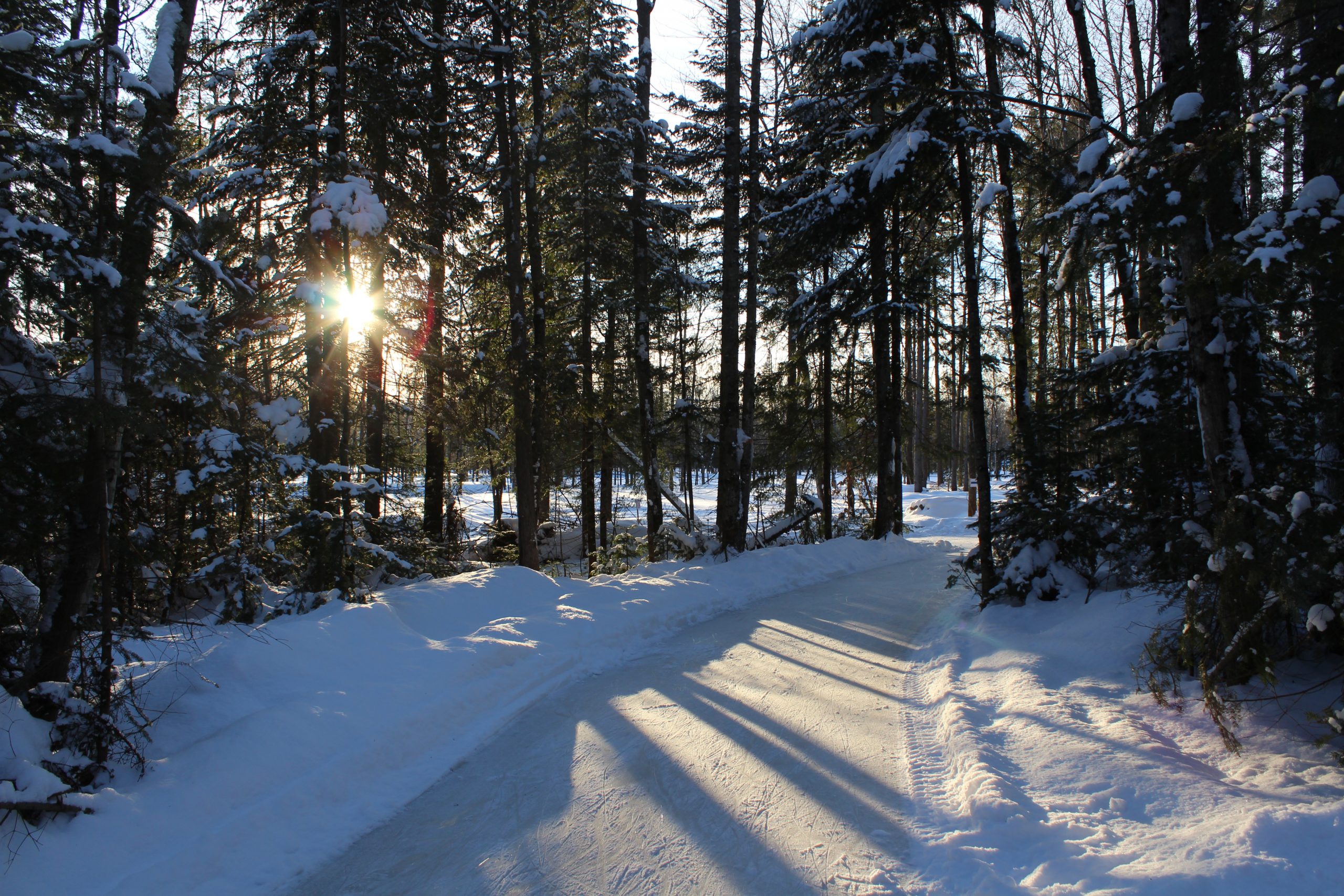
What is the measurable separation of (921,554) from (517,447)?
33.8 ft

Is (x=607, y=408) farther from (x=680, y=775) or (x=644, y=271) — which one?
(x=680, y=775)

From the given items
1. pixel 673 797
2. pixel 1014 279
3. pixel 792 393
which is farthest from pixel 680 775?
pixel 792 393

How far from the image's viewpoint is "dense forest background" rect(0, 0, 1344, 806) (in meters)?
4.00

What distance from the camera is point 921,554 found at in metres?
15.8

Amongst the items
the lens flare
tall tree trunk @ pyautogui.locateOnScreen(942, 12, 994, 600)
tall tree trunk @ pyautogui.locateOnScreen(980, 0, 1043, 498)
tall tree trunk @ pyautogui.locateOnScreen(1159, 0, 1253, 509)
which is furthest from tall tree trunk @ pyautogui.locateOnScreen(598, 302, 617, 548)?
tall tree trunk @ pyautogui.locateOnScreen(1159, 0, 1253, 509)

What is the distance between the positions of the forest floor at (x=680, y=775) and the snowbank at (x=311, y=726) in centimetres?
2

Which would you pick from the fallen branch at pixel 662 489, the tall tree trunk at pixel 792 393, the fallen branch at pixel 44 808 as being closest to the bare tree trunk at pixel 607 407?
the fallen branch at pixel 662 489

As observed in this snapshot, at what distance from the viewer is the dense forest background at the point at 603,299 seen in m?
4.00

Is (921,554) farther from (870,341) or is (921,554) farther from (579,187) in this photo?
(579,187)

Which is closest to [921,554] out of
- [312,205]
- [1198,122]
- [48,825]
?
[1198,122]

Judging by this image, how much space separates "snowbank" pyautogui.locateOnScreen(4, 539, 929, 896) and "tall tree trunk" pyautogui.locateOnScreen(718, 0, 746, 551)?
4539 mm

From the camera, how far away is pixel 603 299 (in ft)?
55.3

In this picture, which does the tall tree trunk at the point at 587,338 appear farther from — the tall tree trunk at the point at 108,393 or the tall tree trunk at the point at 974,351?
the tall tree trunk at the point at 108,393

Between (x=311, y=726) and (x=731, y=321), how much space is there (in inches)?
392
